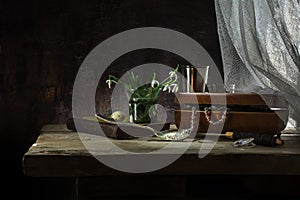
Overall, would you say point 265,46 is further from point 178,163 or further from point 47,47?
point 47,47

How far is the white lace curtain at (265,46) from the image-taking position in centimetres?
202

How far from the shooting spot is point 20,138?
102 inches

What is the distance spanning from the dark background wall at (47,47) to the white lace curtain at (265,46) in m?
0.46

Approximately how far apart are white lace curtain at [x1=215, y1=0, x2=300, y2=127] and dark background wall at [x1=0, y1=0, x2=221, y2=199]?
464 millimetres

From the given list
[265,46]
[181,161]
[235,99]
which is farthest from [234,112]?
[181,161]

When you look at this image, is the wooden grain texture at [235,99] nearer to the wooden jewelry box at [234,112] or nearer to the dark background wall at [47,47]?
the wooden jewelry box at [234,112]

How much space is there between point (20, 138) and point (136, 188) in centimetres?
108

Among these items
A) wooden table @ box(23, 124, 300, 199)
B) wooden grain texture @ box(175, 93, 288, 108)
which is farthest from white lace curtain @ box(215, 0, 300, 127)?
wooden table @ box(23, 124, 300, 199)

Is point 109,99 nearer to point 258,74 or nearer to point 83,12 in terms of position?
point 83,12

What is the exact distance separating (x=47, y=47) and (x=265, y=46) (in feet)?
3.53

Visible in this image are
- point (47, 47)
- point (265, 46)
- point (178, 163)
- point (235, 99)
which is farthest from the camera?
point (47, 47)

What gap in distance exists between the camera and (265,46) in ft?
6.81

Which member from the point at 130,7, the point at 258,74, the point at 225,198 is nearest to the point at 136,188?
the point at 225,198

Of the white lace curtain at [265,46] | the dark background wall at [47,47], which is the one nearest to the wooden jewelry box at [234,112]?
the white lace curtain at [265,46]
